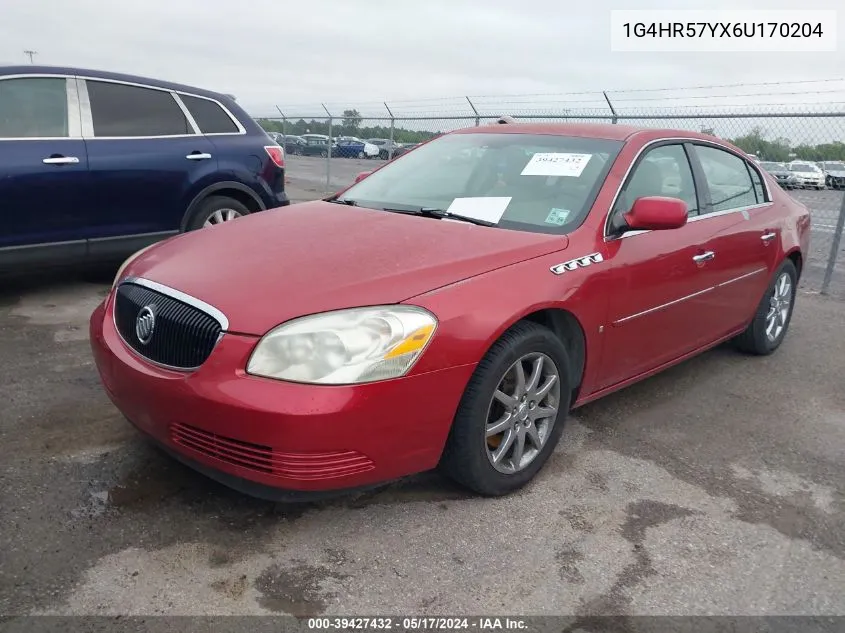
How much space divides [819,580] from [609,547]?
0.71 m

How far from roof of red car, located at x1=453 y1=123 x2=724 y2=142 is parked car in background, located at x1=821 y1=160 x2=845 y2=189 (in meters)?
4.30

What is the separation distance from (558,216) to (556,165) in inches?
15.5

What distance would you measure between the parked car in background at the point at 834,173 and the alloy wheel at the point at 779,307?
280cm

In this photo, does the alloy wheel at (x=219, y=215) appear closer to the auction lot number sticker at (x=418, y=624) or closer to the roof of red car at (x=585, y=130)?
the roof of red car at (x=585, y=130)

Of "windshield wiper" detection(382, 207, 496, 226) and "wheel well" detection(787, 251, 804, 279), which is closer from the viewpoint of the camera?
"windshield wiper" detection(382, 207, 496, 226)

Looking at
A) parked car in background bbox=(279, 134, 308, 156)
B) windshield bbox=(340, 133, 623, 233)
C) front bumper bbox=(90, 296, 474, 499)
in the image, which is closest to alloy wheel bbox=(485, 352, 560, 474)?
front bumper bbox=(90, 296, 474, 499)

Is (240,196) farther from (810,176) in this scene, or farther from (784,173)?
(784,173)

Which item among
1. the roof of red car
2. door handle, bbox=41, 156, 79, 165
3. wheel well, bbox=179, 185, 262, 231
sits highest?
the roof of red car

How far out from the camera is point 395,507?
2811mm

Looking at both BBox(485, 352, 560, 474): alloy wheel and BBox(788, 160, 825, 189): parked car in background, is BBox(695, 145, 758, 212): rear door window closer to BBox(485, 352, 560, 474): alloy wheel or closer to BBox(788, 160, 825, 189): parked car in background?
BBox(485, 352, 560, 474): alloy wheel

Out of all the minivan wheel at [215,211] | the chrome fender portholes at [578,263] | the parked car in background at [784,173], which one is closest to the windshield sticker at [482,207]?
the chrome fender portholes at [578,263]

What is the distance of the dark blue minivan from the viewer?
5004 millimetres

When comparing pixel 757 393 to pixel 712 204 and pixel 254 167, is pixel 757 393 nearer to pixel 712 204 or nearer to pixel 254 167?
pixel 712 204

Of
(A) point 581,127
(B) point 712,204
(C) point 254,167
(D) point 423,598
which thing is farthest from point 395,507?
(C) point 254,167
